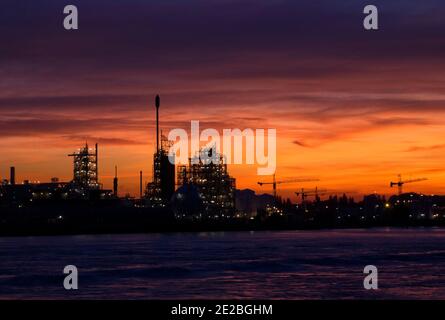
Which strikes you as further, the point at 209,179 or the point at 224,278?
the point at 209,179

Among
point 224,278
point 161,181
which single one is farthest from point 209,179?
point 224,278

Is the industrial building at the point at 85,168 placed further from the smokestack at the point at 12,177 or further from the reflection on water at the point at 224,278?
the reflection on water at the point at 224,278

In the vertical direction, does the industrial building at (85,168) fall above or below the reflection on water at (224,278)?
above

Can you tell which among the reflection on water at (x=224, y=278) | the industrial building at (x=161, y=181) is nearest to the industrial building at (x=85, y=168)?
the industrial building at (x=161, y=181)

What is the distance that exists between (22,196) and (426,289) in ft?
468

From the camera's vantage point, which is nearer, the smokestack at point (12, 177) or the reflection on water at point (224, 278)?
the reflection on water at point (224, 278)

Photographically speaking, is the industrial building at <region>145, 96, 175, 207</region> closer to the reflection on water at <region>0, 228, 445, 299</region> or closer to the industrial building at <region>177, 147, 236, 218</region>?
the industrial building at <region>177, 147, 236, 218</region>

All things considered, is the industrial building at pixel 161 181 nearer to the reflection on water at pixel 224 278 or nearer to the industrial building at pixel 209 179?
the industrial building at pixel 209 179

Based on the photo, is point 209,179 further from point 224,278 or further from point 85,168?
point 224,278

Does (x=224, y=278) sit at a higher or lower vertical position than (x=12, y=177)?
lower

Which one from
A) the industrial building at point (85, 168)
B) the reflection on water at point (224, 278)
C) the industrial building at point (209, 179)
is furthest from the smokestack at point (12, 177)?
the reflection on water at point (224, 278)
